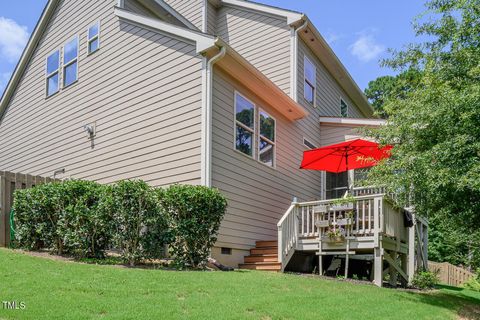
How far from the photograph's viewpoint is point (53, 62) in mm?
15086

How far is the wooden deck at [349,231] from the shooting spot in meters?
9.15

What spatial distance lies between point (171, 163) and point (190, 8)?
25.9 feet

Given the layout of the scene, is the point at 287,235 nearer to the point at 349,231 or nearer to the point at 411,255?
the point at 349,231

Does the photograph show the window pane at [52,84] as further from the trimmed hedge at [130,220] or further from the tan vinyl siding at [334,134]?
the tan vinyl siding at [334,134]

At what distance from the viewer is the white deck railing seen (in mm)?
9188

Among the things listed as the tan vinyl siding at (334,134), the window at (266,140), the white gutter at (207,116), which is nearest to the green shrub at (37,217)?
the white gutter at (207,116)

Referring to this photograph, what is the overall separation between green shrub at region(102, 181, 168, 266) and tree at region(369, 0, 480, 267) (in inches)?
155

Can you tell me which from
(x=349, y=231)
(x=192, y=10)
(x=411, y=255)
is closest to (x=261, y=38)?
(x=192, y=10)

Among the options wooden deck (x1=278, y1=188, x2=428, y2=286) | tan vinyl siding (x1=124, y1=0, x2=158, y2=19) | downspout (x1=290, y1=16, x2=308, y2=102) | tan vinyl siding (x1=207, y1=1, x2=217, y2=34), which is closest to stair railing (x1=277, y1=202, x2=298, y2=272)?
wooden deck (x1=278, y1=188, x2=428, y2=286)

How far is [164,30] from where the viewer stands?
35.8 feet

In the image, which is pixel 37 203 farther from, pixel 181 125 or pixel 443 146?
pixel 443 146

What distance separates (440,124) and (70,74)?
1075 cm

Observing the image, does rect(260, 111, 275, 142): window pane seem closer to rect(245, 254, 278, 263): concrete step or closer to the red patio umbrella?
the red patio umbrella

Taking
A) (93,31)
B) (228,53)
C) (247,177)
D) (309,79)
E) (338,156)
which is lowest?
(247,177)
